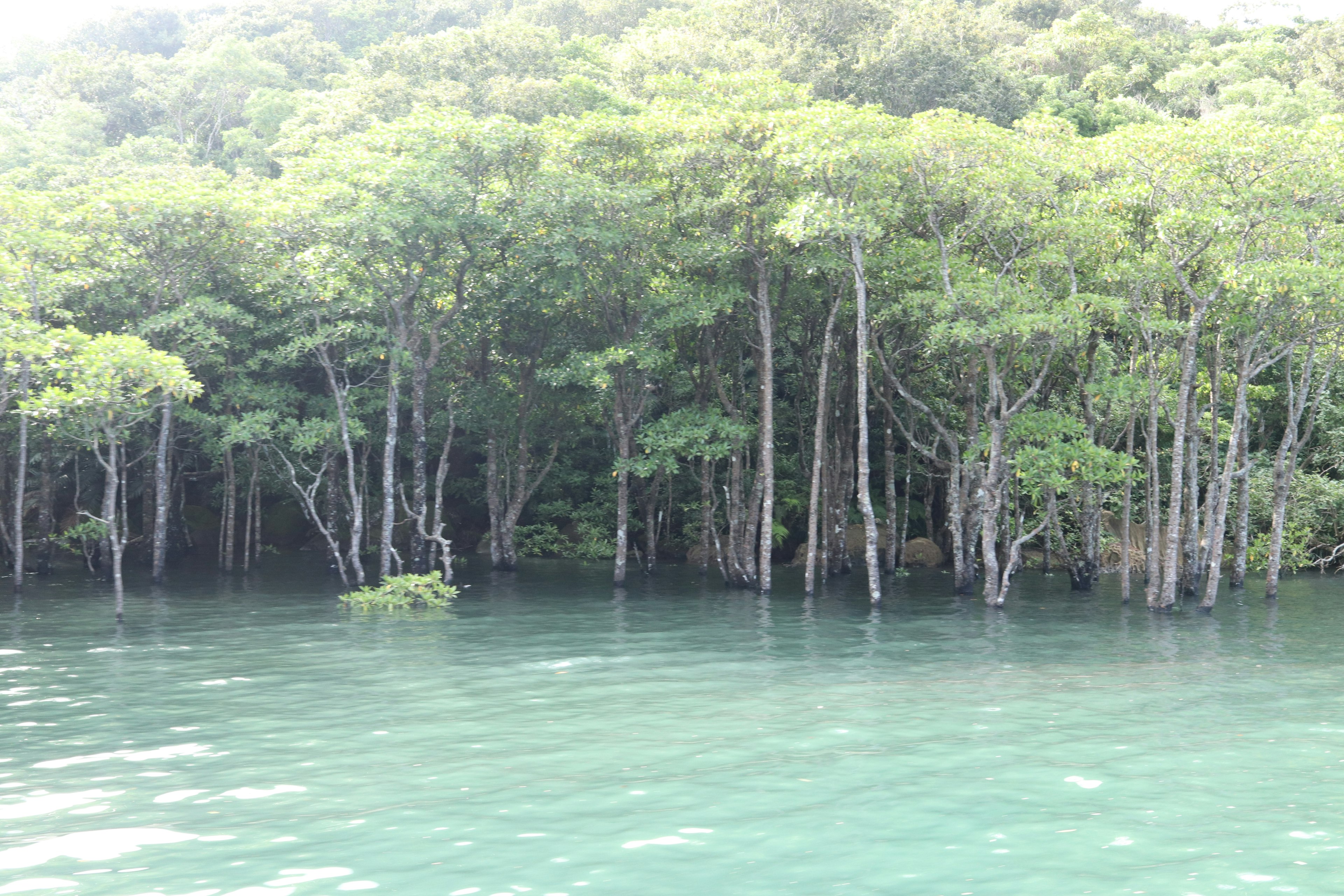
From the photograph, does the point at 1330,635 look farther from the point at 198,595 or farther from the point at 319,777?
the point at 198,595

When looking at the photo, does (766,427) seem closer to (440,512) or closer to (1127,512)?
(1127,512)

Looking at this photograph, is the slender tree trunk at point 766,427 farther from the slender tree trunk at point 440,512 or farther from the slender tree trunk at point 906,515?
the slender tree trunk at point 440,512

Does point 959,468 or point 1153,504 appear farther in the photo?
point 959,468

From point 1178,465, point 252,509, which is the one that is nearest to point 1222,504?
point 1178,465

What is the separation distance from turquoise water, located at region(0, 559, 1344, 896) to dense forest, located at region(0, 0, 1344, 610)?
6.75 m

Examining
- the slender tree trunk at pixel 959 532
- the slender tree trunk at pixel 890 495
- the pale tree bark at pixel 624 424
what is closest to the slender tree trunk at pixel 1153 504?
the slender tree trunk at pixel 959 532

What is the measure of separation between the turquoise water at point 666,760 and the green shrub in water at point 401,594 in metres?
3.40

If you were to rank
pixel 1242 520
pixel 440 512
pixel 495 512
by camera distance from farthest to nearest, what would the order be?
pixel 495 512
pixel 440 512
pixel 1242 520

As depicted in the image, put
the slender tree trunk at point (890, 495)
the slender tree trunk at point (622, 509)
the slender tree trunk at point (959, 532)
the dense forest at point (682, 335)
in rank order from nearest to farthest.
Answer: the dense forest at point (682, 335)
the slender tree trunk at point (959, 532)
the slender tree trunk at point (622, 509)
the slender tree trunk at point (890, 495)

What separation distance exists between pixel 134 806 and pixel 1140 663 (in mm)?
16122

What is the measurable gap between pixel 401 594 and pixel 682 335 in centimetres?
1376

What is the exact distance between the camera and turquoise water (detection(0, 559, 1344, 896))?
8.17 m

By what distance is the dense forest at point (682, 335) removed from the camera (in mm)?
24875

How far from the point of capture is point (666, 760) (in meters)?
11.6
